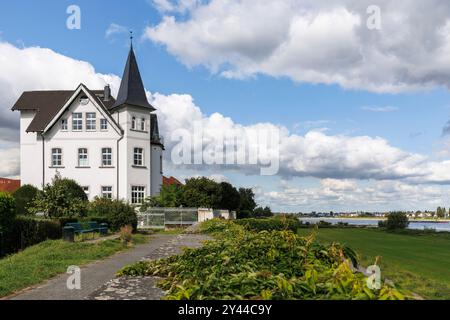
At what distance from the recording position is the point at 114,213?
29.9 meters

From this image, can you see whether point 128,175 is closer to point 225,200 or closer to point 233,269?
point 225,200

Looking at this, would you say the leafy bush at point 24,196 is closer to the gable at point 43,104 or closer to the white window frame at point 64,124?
the white window frame at point 64,124

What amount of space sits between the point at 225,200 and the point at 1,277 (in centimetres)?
4351

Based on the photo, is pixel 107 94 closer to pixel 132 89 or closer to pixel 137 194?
pixel 132 89

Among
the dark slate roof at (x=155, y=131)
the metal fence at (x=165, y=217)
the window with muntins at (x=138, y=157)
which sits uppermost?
the dark slate roof at (x=155, y=131)

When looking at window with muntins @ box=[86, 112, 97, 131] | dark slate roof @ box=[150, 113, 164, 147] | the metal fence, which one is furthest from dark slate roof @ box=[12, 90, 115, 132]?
the metal fence

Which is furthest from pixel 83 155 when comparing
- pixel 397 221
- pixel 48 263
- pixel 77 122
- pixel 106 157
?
pixel 397 221

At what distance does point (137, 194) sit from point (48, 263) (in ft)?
96.1

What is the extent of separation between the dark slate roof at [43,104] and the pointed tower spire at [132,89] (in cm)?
270

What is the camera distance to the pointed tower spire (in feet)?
141

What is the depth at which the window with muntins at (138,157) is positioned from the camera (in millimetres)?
42562

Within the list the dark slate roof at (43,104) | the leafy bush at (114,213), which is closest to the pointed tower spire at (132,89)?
the dark slate roof at (43,104)
